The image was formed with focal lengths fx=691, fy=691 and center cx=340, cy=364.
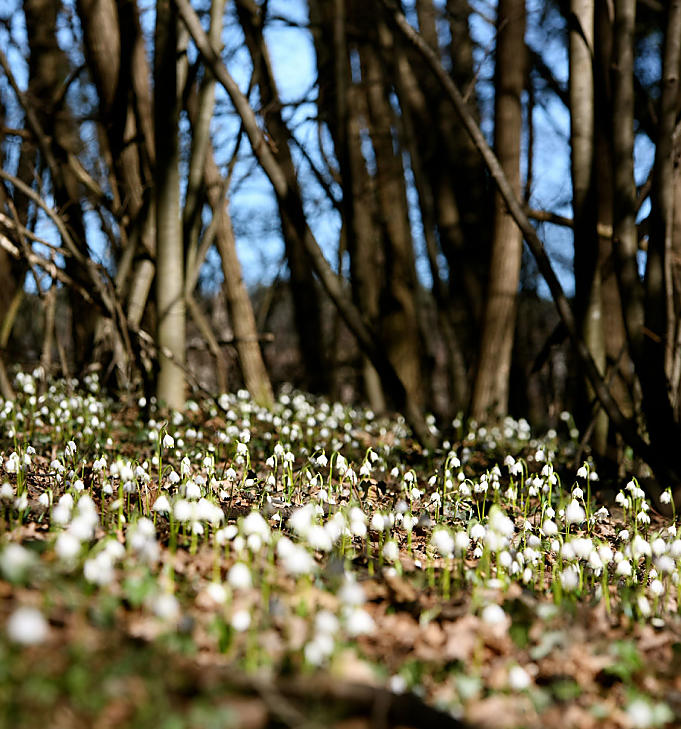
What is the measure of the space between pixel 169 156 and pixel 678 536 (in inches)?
208

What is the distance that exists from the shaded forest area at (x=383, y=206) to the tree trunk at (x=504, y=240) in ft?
0.08

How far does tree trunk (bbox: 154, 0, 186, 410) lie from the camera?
652 centimetres

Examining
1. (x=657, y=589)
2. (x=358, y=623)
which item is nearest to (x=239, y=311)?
(x=657, y=589)

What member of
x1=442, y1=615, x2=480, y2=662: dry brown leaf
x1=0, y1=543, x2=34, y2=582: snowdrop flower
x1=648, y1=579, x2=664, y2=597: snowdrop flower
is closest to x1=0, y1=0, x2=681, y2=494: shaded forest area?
x1=648, y1=579, x2=664, y2=597: snowdrop flower

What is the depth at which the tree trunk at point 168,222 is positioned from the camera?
257 inches

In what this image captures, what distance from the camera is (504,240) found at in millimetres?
7207

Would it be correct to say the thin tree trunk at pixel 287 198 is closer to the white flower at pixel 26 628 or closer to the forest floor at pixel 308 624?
the forest floor at pixel 308 624

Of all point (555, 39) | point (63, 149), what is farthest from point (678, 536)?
point (555, 39)

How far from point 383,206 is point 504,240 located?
2.49 metres

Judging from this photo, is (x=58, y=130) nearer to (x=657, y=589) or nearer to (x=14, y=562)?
(x=14, y=562)

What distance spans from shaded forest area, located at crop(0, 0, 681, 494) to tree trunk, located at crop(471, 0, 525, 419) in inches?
0.9

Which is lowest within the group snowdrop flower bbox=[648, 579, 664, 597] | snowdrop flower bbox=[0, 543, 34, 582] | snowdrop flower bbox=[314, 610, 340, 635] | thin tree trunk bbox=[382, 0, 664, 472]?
snowdrop flower bbox=[648, 579, 664, 597]

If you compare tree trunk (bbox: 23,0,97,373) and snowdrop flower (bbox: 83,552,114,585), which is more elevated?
tree trunk (bbox: 23,0,97,373)

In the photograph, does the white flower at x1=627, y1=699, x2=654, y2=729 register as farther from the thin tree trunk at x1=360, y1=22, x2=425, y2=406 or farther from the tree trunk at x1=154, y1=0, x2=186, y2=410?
the thin tree trunk at x1=360, y1=22, x2=425, y2=406
